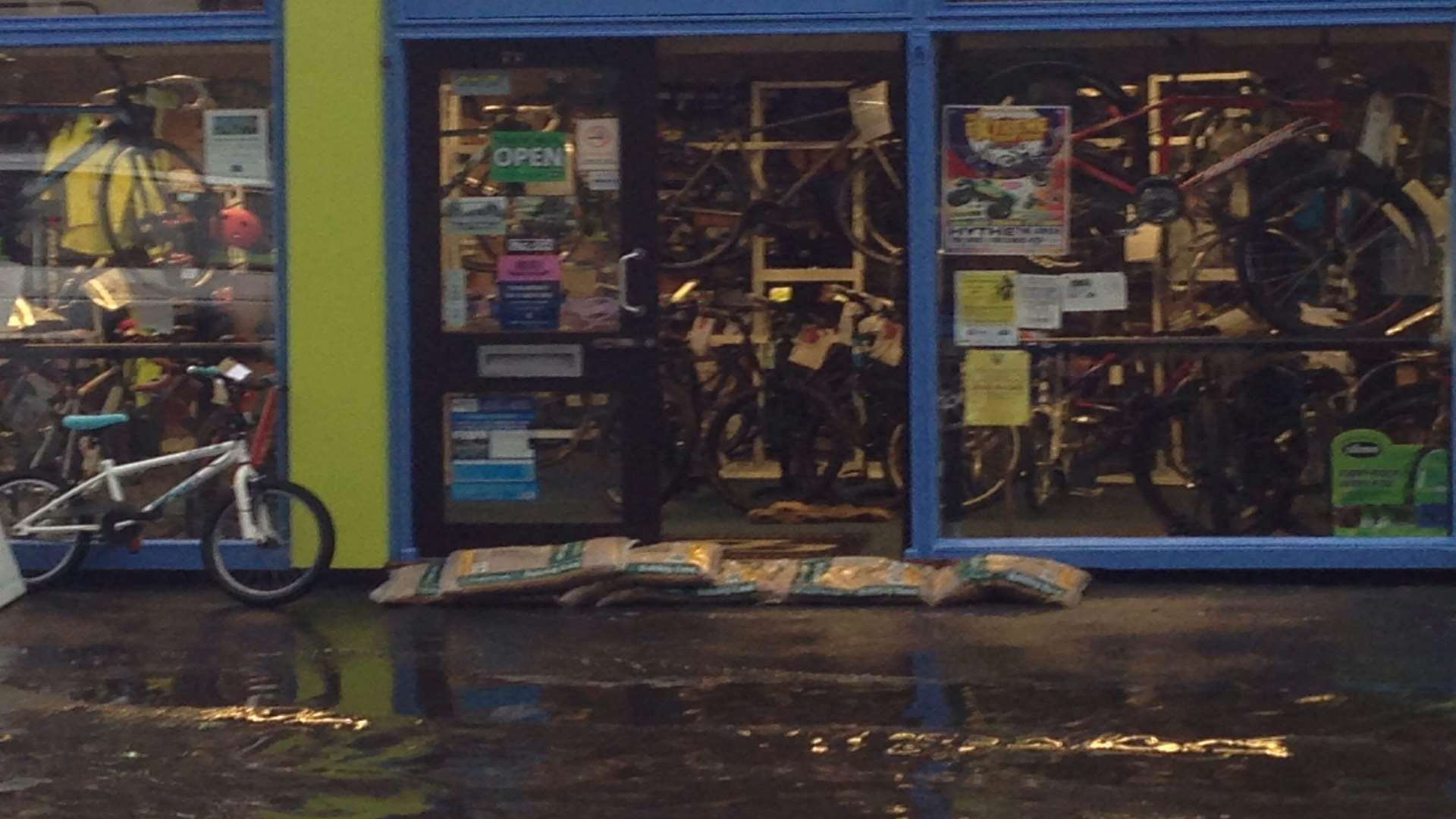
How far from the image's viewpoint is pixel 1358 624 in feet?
25.9

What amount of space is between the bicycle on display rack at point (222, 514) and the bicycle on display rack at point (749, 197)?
2.93 metres

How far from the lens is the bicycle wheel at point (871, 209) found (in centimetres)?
1055

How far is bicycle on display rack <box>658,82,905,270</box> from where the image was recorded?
10.6 meters

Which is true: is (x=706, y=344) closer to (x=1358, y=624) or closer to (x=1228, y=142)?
(x=1228, y=142)

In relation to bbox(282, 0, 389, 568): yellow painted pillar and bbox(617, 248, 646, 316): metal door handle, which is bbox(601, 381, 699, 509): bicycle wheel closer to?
bbox(617, 248, 646, 316): metal door handle

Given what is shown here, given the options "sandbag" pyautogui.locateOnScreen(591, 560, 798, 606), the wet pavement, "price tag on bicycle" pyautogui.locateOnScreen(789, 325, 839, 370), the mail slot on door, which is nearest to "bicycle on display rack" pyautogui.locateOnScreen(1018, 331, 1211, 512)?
the wet pavement

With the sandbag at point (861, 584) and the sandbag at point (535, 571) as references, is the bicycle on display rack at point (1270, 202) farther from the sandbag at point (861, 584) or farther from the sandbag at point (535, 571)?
the sandbag at point (535, 571)

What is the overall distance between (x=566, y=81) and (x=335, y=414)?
5.59 feet

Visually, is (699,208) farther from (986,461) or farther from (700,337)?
(986,461)

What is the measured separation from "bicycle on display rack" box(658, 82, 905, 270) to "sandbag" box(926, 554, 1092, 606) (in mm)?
2630

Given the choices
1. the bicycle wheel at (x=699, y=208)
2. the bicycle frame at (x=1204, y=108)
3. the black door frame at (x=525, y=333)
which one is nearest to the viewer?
the bicycle frame at (x=1204, y=108)

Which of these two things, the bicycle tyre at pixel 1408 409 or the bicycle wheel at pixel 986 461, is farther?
the bicycle wheel at pixel 986 461

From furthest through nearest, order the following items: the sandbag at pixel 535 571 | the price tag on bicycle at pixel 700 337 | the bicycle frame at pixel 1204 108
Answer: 1. the price tag on bicycle at pixel 700 337
2. the bicycle frame at pixel 1204 108
3. the sandbag at pixel 535 571

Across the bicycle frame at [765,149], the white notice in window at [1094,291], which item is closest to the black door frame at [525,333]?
the white notice in window at [1094,291]
